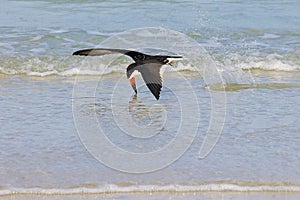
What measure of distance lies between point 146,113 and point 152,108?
0.16 metres

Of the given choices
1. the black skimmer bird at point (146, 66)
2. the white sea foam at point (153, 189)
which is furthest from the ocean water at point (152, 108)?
the black skimmer bird at point (146, 66)

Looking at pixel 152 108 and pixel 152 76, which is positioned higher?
pixel 152 76

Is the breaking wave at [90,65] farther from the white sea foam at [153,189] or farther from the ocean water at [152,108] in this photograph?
the white sea foam at [153,189]

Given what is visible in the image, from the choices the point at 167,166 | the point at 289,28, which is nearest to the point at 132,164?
the point at 167,166

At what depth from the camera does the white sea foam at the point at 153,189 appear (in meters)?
4.02

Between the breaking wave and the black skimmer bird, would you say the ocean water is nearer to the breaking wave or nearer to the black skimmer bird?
the breaking wave

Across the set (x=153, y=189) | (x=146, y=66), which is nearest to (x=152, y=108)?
(x=146, y=66)

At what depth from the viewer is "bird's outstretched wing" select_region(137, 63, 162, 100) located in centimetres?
530

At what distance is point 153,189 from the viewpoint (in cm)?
407

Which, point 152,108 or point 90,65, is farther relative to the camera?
point 90,65

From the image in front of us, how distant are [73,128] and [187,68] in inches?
104

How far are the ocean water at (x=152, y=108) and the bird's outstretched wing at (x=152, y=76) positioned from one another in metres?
0.29

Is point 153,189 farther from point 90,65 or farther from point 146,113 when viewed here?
point 90,65

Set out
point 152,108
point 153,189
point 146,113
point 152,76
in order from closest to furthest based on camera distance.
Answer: point 153,189 < point 152,76 < point 146,113 < point 152,108
